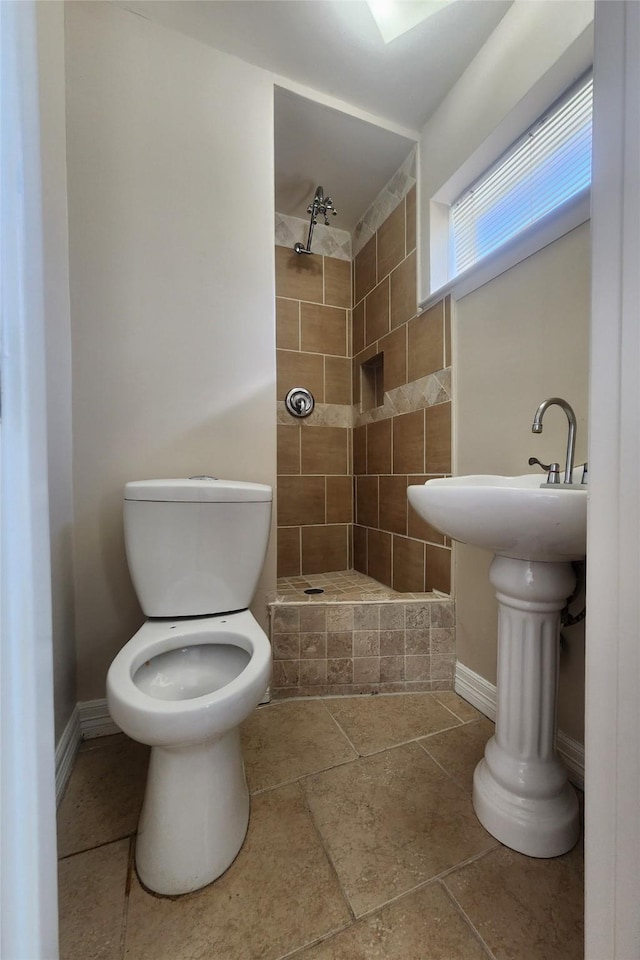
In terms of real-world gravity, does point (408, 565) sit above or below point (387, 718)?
above

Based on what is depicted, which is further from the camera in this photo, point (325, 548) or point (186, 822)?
point (325, 548)

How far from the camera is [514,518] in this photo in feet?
2.47

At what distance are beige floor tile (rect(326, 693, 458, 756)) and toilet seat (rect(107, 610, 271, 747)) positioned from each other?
0.55 meters

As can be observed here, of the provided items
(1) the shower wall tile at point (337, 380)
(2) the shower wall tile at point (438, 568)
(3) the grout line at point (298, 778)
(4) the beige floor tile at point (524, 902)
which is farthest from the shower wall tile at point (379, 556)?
(4) the beige floor tile at point (524, 902)

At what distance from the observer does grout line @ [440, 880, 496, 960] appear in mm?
688

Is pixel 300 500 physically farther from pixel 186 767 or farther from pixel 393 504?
pixel 186 767

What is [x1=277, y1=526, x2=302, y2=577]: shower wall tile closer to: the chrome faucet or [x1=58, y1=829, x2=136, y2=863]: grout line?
[x1=58, y1=829, x2=136, y2=863]: grout line

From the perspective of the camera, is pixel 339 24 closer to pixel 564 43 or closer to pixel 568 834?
pixel 564 43

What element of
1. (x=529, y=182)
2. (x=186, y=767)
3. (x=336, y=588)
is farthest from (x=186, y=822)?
(x=529, y=182)

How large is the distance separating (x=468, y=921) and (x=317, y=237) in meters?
2.81

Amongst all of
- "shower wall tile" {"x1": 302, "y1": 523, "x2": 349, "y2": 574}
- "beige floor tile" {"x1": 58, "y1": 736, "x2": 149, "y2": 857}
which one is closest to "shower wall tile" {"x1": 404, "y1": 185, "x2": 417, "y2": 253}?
"shower wall tile" {"x1": 302, "y1": 523, "x2": 349, "y2": 574}

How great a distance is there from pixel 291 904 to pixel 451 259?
86.6 inches

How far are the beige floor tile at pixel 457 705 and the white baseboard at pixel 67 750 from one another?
1236 mm

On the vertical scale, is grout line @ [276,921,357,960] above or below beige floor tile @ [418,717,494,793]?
above
